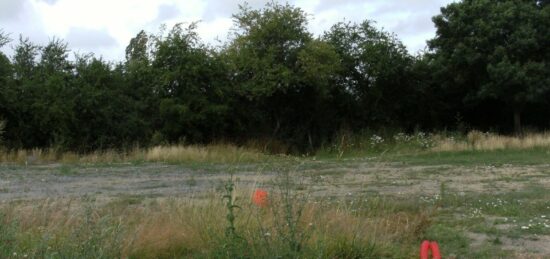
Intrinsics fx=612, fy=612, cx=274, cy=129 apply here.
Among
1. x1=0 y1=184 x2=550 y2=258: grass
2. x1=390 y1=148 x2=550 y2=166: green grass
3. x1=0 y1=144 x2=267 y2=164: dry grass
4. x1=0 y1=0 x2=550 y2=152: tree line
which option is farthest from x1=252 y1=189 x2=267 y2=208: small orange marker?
x1=0 y1=0 x2=550 y2=152: tree line

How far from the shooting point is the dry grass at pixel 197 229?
5.32 meters

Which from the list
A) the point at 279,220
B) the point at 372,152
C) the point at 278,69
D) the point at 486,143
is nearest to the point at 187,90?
the point at 278,69

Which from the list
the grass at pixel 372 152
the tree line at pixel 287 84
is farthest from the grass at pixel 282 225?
the tree line at pixel 287 84

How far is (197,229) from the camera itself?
6.22 metres

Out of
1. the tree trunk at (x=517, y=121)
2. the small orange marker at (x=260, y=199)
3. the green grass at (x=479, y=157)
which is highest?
the tree trunk at (x=517, y=121)

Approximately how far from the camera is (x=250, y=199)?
277 inches

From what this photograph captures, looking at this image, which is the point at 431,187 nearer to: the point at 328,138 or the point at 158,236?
the point at 158,236

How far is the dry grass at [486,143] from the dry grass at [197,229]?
16.9 metres

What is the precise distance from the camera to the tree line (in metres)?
21.9

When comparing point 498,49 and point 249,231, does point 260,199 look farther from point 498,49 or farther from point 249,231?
point 498,49

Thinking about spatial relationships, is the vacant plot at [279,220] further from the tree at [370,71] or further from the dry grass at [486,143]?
the tree at [370,71]

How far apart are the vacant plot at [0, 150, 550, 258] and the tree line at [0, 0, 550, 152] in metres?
8.76

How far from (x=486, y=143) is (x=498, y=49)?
17.7 feet

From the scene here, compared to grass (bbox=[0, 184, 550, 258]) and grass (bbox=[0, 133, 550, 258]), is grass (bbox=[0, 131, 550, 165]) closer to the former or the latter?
grass (bbox=[0, 133, 550, 258])
